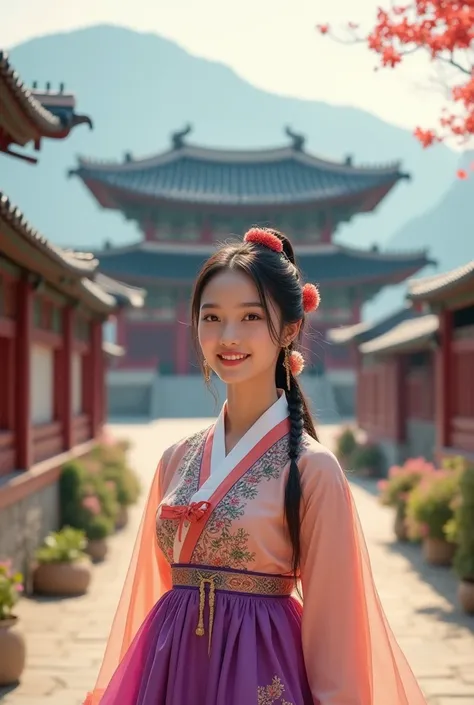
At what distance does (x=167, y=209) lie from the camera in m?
36.9

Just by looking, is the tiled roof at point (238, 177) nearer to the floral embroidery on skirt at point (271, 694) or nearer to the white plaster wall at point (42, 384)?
the white plaster wall at point (42, 384)

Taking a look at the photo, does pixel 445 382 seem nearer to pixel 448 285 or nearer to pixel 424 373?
pixel 448 285

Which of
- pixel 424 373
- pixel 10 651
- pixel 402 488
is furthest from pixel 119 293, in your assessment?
pixel 10 651

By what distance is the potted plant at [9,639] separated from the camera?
5695 millimetres

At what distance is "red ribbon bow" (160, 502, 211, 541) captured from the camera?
7.70 ft

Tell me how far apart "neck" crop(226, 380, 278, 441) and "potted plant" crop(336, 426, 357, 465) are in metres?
17.8

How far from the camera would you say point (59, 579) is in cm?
845

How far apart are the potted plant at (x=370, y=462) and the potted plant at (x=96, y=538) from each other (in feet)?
31.8

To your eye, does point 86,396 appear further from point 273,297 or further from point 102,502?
point 273,297

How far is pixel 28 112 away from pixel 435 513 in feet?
19.7

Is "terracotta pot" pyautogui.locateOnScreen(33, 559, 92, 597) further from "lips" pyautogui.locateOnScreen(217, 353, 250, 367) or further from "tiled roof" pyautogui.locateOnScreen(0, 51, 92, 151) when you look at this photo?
"lips" pyautogui.locateOnScreen(217, 353, 250, 367)

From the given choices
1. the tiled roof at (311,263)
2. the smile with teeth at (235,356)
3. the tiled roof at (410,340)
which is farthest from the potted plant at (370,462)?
the smile with teeth at (235,356)

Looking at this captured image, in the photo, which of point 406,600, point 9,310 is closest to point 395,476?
point 406,600

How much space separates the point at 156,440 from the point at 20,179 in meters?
124
